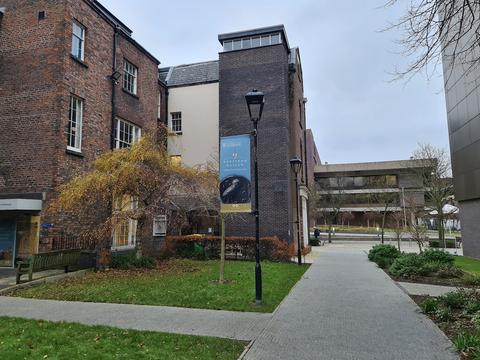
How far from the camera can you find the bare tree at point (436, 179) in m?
26.5

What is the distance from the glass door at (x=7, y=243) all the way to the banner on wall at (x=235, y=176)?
833 cm

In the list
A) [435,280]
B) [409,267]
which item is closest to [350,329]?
[435,280]

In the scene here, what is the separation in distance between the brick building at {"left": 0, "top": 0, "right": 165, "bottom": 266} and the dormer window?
25.3 feet

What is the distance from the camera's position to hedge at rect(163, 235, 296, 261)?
18062 mm

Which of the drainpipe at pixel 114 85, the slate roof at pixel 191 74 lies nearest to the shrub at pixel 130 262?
the drainpipe at pixel 114 85

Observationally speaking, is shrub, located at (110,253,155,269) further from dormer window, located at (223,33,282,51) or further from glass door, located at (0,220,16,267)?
dormer window, located at (223,33,282,51)

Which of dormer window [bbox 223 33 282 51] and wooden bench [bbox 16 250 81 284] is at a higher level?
dormer window [bbox 223 33 282 51]

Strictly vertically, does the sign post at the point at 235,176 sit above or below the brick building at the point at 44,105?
below

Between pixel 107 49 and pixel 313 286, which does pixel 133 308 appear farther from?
pixel 107 49

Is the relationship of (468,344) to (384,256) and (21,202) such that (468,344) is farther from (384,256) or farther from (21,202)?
(384,256)

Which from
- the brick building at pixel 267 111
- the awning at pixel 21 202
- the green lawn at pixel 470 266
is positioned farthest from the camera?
the brick building at pixel 267 111

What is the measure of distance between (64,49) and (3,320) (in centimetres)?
1022

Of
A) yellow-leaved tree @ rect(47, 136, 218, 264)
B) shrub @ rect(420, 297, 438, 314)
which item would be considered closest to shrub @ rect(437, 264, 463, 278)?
shrub @ rect(420, 297, 438, 314)

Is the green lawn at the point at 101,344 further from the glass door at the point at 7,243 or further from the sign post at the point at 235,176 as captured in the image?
the glass door at the point at 7,243
